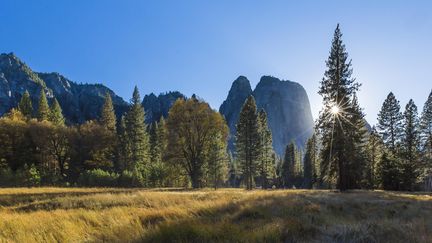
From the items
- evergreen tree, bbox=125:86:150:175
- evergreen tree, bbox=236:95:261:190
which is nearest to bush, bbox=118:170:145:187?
evergreen tree, bbox=125:86:150:175

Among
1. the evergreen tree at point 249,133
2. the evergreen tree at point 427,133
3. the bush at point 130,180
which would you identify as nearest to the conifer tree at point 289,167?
the evergreen tree at point 249,133

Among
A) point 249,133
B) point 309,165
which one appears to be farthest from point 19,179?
point 309,165

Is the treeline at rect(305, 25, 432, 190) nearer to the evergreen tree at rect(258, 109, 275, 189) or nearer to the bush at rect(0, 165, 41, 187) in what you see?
the evergreen tree at rect(258, 109, 275, 189)

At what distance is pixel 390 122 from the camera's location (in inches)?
1994

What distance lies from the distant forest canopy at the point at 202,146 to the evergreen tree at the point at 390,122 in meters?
0.14

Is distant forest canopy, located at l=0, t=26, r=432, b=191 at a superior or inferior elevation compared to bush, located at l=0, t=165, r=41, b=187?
superior

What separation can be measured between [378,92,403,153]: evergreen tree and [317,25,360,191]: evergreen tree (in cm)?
2120

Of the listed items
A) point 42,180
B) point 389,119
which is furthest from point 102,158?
point 389,119

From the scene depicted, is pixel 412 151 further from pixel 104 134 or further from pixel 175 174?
pixel 104 134

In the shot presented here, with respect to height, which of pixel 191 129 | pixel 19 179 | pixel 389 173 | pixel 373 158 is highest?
pixel 191 129

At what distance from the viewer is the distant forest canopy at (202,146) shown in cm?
3256

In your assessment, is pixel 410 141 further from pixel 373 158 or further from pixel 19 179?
pixel 19 179

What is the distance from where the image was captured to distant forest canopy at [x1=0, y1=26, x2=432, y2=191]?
32.6 metres

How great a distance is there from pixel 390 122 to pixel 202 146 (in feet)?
104
